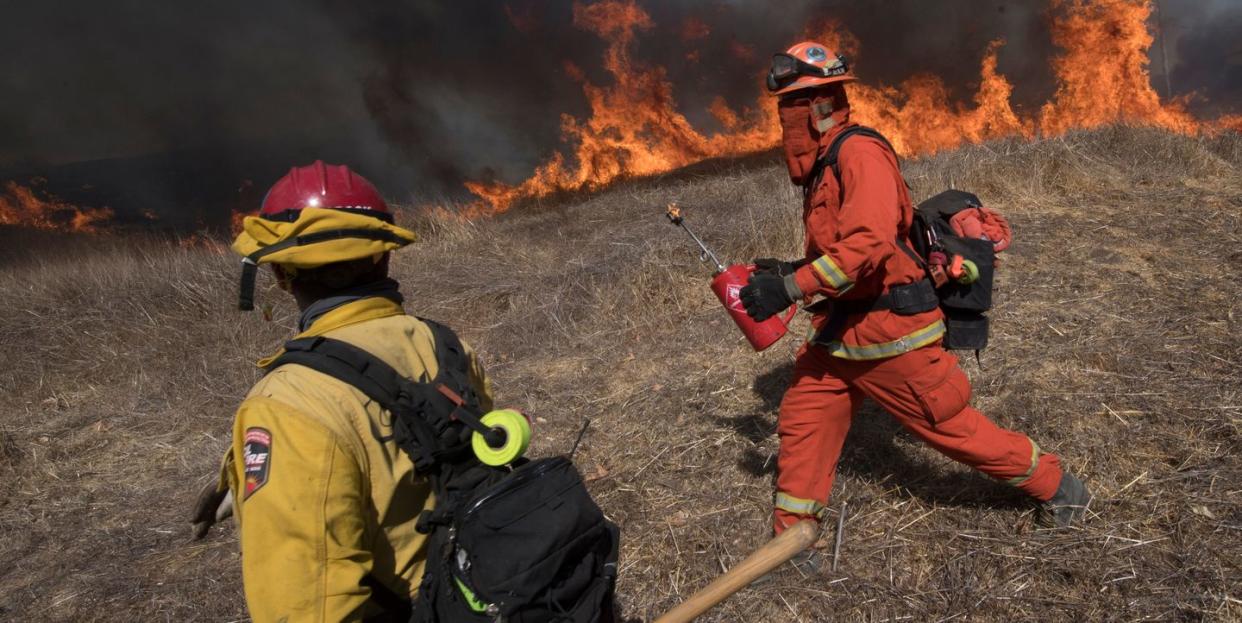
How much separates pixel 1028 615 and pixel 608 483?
2.07 meters

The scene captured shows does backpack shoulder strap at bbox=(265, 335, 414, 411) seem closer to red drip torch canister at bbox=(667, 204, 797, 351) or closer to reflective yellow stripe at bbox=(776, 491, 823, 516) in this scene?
red drip torch canister at bbox=(667, 204, 797, 351)

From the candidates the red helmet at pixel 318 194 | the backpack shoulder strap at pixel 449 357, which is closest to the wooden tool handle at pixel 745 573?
the backpack shoulder strap at pixel 449 357

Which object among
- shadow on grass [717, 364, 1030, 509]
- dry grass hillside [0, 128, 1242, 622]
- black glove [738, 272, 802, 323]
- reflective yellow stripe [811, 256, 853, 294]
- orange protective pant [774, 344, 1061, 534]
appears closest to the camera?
reflective yellow stripe [811, 256, 853, 294]

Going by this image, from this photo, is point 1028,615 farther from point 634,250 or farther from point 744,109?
point 744,109

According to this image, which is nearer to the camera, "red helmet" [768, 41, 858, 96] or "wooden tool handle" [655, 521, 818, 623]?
"wooden tool handle" [655, 521, 818, 623]

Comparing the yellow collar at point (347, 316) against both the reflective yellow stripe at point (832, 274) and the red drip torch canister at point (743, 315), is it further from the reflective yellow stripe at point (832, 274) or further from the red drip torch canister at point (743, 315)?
the red drip torch canister at point (743, 315)

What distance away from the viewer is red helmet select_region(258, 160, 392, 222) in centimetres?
150

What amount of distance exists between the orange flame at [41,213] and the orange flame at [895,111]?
8.38 m

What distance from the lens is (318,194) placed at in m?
1.51

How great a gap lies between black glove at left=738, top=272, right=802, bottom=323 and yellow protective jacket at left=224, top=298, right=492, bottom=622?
4.77ft

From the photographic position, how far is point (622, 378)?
4977 mm

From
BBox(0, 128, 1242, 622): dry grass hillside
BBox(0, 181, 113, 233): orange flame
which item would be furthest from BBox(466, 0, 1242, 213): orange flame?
BBox(0, 181, 113, 233): orange flame

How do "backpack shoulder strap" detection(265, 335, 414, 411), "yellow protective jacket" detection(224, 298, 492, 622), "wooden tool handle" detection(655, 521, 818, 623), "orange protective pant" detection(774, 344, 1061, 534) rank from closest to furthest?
"yellow protective jacket" detection(224, 298, 492, 622)
"backpack shoulder strap" detection(265, 335, 414, 411)
"wooden tool handle" detection(655, 521, 818, 623)
"orange protective pant" detection(774, 344, 1061, 534)

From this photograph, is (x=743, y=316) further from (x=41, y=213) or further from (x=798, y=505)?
(x=41, y=213)
